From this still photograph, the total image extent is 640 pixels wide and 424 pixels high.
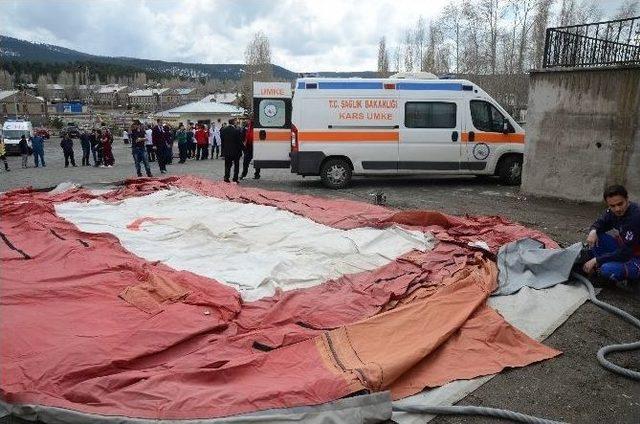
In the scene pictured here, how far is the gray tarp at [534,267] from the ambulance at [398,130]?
6.85 m

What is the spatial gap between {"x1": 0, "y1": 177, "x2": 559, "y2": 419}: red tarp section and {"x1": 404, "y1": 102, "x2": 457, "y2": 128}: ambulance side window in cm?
Result: 669

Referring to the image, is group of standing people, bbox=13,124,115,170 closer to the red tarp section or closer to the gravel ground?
the gravel ground

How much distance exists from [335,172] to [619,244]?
7.85 m

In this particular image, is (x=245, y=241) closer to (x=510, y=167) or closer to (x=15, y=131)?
(x=510, y=167)

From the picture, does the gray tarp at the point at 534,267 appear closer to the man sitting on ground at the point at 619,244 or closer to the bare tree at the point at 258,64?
the man sitting on ground at the point at 619,244

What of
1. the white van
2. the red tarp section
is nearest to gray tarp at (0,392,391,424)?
the red tarp section

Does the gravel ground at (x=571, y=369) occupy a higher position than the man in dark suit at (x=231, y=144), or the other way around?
the man in dark suit at (x=231, y=144)

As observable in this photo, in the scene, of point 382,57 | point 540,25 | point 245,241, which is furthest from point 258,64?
point 245,241

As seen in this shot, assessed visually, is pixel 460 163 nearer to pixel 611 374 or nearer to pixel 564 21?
pixel 611 374

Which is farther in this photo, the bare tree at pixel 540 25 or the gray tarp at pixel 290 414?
the bare tree at pixel 540 25

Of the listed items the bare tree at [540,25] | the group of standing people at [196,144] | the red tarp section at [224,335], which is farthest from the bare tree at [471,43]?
the red tarp section at [224,335]

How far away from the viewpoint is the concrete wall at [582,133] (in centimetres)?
991

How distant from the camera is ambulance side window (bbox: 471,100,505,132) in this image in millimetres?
12516

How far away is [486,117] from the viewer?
12.6 metres
